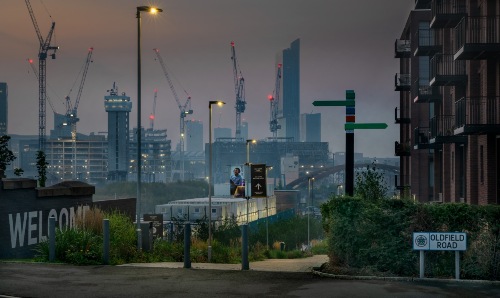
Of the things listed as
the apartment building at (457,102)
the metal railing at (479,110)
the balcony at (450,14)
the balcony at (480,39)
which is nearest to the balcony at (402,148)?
the apartment building at (457,102)

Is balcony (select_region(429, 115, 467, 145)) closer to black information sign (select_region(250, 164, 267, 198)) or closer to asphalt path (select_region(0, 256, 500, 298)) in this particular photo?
black information sign (select_region(250, 164, 267, 198))

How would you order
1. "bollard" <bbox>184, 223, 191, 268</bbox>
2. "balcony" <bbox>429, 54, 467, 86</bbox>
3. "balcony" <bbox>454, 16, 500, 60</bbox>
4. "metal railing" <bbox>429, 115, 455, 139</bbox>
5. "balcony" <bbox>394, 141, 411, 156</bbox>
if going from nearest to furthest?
"bollard" <bbox>184, 223, 191, 268</bbox>
"balcony" <bbox>454, 16, 500, 60</bbox>
"balcony" <bbox>429, 54, 467, 86</bbox>
"metal railing" <bbox>429, 115, 455, 139</bbox>
"balcony" <bbox>394, 141, 411, 156</bbox>

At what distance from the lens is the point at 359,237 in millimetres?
19344

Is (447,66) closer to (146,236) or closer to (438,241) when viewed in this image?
(146,236)

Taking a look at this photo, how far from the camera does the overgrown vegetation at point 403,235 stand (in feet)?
60.6

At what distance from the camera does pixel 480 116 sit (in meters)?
34.6

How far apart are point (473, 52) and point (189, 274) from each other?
19.5 metres

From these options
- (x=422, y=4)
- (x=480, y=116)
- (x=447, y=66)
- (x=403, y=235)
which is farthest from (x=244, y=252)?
(x=422, y=4)

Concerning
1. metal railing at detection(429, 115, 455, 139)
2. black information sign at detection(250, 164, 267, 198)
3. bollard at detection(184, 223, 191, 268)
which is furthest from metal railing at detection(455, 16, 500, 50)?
bollard at detection(184, 223, 191, 268)

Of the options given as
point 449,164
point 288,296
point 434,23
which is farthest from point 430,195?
point 288,296

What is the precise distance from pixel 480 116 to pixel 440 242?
1774 centimetres

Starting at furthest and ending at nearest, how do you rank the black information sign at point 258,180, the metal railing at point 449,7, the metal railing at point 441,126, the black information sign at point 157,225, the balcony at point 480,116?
1. the black information sign at point 157,225
2. the metal railing at point 441,126
3. the black information sign at point 258,180
4. the metal railing at point 449,7
5. the balcony at point 480,116

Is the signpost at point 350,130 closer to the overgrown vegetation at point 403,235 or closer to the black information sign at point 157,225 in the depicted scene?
the overgrown vegetation at point 403,235

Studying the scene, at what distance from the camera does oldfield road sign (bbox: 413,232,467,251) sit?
18266mm
